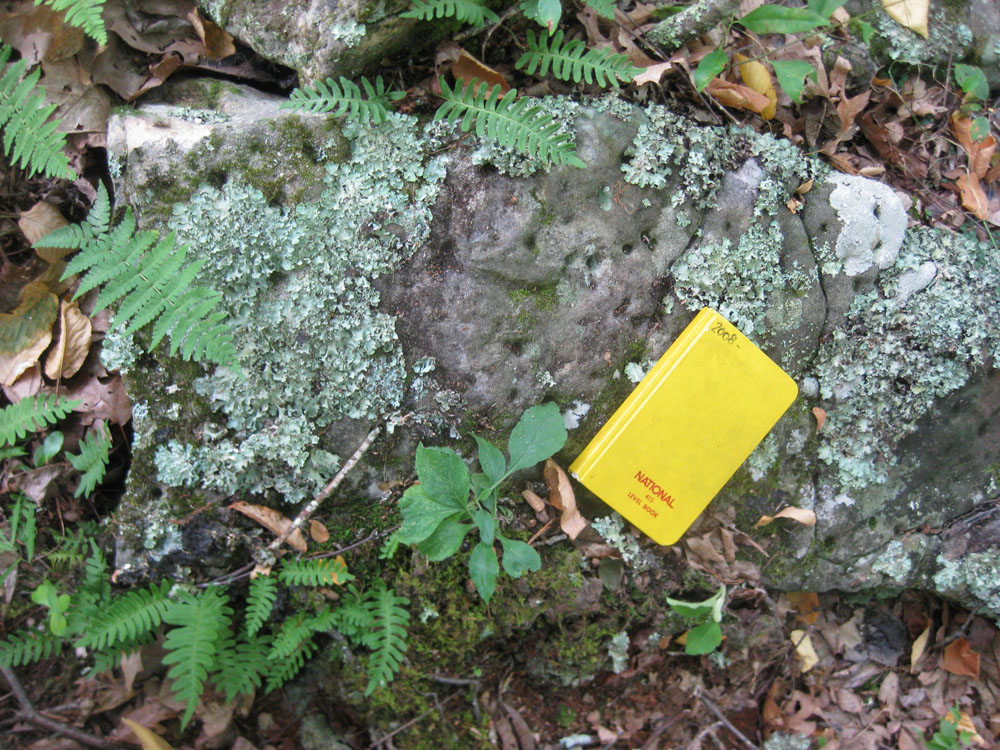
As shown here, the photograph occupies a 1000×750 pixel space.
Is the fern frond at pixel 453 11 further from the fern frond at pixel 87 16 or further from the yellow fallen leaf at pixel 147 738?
the yellow fallen leaf at pixel 147 738

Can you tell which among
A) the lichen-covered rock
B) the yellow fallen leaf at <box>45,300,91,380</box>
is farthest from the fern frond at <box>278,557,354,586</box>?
the lichen-covered rock

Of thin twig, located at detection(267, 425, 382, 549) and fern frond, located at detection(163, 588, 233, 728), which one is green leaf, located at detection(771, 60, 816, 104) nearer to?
thin twig, located at detection(267, 425, 382, 549)

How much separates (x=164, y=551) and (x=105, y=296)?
3.34 ft

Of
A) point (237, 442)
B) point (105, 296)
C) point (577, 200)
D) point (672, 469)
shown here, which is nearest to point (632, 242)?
point (577, 200)

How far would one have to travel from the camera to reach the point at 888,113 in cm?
353

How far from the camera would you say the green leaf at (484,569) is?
2.46 metres

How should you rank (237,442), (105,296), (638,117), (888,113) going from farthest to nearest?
(888,113) → (638,117) → (237,442) → (105,296)

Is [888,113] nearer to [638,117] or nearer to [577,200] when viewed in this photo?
[638,117]

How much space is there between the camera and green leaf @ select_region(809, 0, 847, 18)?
2.94 m

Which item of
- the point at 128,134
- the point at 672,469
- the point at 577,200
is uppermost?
the point at 128,134

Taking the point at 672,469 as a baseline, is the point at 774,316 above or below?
above

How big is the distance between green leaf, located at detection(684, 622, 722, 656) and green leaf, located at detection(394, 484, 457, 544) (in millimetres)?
1310

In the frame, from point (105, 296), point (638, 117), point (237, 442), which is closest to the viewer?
point (105, 296)

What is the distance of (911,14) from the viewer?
11.5 ft
